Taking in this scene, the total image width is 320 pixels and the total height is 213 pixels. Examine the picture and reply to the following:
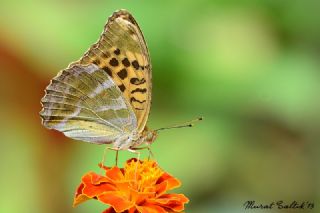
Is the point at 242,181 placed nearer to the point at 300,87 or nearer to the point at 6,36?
the point at 300,87

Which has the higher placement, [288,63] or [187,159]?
[288,63]

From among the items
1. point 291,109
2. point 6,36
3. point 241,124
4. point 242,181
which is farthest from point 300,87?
point 6,36

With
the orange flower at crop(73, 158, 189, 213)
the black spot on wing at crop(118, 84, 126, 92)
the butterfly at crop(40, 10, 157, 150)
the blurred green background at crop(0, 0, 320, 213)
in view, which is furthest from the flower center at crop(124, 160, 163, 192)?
the blurred green background at crop(0, 0, 320, 213)

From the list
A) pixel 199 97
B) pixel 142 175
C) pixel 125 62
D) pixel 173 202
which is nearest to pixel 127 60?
pixel 125 62

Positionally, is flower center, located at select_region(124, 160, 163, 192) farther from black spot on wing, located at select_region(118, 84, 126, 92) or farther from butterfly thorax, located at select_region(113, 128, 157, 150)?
black spot on wing, located at select_region(118, 84, 126, 92)

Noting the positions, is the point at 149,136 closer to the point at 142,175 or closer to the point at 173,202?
the point at 142,175

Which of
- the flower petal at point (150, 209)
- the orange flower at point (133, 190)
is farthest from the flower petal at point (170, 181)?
the flower petal at point (150, 209)

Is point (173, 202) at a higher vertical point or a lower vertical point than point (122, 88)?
lower
